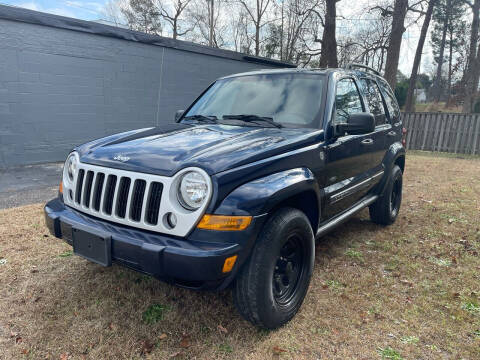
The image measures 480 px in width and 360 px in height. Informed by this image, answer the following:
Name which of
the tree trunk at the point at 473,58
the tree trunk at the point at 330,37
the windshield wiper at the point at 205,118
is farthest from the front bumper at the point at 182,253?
the tree trunk at the point at 473,58

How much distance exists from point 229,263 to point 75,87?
7657 millimetres

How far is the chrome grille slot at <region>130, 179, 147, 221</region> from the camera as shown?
2203mm

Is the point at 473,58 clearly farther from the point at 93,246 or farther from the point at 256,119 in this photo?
the point at 93,246

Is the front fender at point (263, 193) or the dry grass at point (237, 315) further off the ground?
the front fender at point (263, 193)

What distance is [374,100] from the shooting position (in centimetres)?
421

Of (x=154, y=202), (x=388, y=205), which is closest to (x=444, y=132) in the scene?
(x=388, y=205)

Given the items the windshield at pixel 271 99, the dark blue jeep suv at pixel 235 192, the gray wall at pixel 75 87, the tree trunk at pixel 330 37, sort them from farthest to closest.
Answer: the tree trunk at pixel 330 37 < the gray wall at pixel 75 87 < the windshield at pixel 271 99 < the dark blue jeep suv at pixel 235 192

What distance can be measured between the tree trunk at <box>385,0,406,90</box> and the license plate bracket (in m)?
11.7

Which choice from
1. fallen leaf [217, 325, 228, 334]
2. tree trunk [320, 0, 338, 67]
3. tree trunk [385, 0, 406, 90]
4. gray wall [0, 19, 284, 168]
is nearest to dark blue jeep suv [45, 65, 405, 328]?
fallen leaf [217, 325, 228, 334]

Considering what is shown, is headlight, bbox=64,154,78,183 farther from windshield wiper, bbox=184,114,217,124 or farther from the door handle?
the door handle

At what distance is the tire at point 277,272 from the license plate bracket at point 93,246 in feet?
2.71

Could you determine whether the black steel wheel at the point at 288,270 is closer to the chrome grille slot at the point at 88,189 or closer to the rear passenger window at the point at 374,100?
the chrome grille slot at the point at 88,189

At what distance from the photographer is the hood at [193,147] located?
2197mm

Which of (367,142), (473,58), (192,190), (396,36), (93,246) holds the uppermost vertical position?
(473,58)
